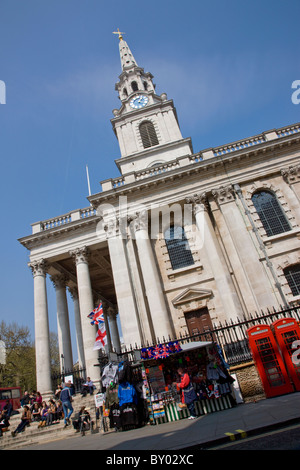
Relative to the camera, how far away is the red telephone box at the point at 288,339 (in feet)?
32.5

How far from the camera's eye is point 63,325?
24.8 meters

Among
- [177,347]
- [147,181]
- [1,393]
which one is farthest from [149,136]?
[1,393]

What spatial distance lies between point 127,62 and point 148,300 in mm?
32927

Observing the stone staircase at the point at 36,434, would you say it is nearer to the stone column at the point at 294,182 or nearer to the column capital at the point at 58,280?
the column capital at the point at 58,280

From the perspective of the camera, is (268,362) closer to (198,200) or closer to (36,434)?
(36,434)

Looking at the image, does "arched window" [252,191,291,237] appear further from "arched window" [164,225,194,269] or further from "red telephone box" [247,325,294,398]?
"red telephone box" [247,325,294,398]

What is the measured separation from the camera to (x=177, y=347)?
1005 cm

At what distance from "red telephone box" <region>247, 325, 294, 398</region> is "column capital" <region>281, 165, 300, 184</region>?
42.6 feet

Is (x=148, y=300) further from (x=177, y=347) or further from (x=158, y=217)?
(x=177, y=347)

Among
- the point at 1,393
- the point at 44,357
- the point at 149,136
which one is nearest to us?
the point at 44,357

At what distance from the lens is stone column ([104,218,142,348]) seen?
17728 mm

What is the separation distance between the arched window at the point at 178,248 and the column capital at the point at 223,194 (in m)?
3.39

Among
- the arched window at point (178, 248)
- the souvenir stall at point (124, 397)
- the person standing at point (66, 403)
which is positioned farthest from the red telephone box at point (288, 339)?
the arched window at point (178, 248)

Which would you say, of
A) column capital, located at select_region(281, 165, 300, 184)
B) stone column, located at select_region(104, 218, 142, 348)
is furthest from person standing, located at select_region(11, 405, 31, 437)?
column capital, located at select_region(281, 165, 300, 184)
